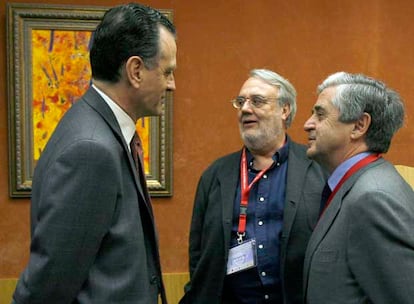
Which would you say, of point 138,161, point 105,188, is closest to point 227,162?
point 138,161

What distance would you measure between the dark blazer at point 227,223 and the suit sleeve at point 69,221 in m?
1.05

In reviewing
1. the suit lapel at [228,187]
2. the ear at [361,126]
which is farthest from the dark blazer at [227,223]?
the ear at [361,126]

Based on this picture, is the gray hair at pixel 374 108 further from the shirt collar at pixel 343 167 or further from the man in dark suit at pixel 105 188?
the man in dark suit at pixel 105 188

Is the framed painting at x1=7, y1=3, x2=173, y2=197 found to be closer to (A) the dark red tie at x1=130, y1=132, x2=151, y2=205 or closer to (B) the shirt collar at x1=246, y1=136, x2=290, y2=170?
(B) the shirt collar at x1=246, y1=136, x2=290, y2=170

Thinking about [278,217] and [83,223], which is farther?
[278,217]

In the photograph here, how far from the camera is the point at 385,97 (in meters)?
1.92

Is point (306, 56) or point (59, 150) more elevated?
point (306, 56)

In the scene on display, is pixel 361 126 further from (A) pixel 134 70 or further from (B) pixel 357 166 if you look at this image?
(A) pixel 134 70

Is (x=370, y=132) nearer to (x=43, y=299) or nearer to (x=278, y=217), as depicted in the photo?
(x=278, y=217)

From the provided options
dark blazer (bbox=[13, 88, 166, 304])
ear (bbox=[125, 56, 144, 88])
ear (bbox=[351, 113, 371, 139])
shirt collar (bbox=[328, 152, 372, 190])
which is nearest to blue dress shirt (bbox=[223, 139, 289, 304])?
shirt collar (bbox=[328, 152, 372, 190])

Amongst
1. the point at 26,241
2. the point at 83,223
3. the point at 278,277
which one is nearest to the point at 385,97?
the point at 278,277

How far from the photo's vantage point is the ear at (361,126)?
1.90 metres

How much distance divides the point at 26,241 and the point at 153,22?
2204mm

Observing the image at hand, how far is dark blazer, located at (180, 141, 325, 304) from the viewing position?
2.24 meters
